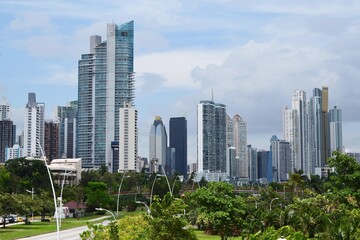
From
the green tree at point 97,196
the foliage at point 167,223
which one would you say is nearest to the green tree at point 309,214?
the foliage at point 167,223

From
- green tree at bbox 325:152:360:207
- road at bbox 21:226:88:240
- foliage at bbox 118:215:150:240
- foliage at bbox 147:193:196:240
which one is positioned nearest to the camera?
foliage at bbox 147:193:196:240

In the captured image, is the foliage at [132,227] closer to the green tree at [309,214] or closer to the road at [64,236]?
the green tree at [309,214]

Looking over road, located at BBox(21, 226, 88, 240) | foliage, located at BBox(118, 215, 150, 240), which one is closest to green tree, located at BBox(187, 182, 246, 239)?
road, located at BBox(21, 226, 88, 240)

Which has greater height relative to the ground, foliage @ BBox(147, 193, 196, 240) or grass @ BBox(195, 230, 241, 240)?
foliage @ BBox(147, 193, 196, 240)

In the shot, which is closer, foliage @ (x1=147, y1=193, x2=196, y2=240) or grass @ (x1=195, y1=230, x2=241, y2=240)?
foliage @ (x1=147, y1=193, x2=196, y2=240)

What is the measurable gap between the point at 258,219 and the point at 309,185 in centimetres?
7690

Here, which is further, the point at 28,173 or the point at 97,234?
the point at 28,173

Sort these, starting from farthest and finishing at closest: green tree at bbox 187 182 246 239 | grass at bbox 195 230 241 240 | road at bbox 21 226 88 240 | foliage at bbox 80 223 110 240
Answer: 1. road at bbox 21 226 88 240
2. grass at bbox 195 230 241 240
3. green tree at bbox 187 182 246 239
4. foliage at bbox 80 223 110 240

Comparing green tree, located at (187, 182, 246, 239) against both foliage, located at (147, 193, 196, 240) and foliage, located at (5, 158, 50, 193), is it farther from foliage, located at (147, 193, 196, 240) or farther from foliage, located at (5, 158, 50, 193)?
foliage, located at (5, 158, 50, 193)

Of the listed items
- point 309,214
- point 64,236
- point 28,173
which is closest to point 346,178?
point 309,214

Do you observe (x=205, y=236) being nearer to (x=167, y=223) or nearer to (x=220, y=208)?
(x=220, y=208)

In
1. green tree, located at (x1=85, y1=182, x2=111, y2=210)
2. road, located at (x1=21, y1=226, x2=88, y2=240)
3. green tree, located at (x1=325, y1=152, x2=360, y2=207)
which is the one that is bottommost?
road, located at (x1=21, y1=226, x2=88, y2=240)

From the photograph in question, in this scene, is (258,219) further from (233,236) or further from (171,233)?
(171,233)

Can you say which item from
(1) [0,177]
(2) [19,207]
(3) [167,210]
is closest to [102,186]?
(1) [0,177]
